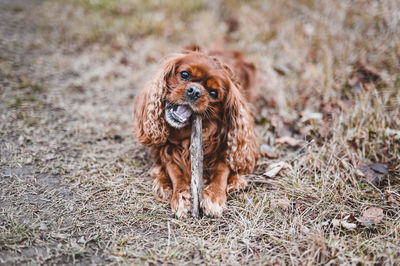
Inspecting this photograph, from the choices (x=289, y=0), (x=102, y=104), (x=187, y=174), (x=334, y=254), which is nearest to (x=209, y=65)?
(x=187, y=174)

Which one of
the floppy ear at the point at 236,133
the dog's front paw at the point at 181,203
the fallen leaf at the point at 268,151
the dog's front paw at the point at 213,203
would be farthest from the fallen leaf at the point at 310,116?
the dog's front paw at the point at 181,203

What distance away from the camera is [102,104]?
401cm

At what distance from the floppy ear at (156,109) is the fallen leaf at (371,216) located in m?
1.55

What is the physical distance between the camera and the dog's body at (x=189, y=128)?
244 centimetres

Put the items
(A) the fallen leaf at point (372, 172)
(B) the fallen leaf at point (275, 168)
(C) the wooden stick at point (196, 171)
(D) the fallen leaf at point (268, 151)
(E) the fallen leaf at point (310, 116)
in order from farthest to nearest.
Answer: (E) the fallen leaf at point (310, 116) < (D) the fallen leaf at point (268, 151) < (B) the fallen leaf at point (275, 168) < (A) the fallen leaf at point (372, 172) < (C) the wooden stick at point (196, 171)

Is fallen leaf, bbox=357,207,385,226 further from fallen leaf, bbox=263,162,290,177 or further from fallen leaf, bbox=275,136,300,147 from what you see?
fallen leaf, bbox=275,136,300,147

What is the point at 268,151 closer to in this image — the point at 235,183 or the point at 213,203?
the point at 235,183

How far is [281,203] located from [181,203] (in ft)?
2.43

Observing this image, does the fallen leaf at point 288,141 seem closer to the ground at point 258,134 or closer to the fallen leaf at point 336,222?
the ground at point 258,134

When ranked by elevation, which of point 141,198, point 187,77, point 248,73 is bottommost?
point 141,198

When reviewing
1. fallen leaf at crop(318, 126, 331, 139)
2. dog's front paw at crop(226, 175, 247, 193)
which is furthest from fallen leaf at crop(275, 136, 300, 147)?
dog's front paw at crop(226, 175, 247, 193)

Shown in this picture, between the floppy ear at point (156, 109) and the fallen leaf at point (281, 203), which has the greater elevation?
the floppy ear at point (156, 109)

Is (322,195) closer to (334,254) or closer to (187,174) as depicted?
(334,254)

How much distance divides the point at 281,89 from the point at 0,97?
3.14 meters
